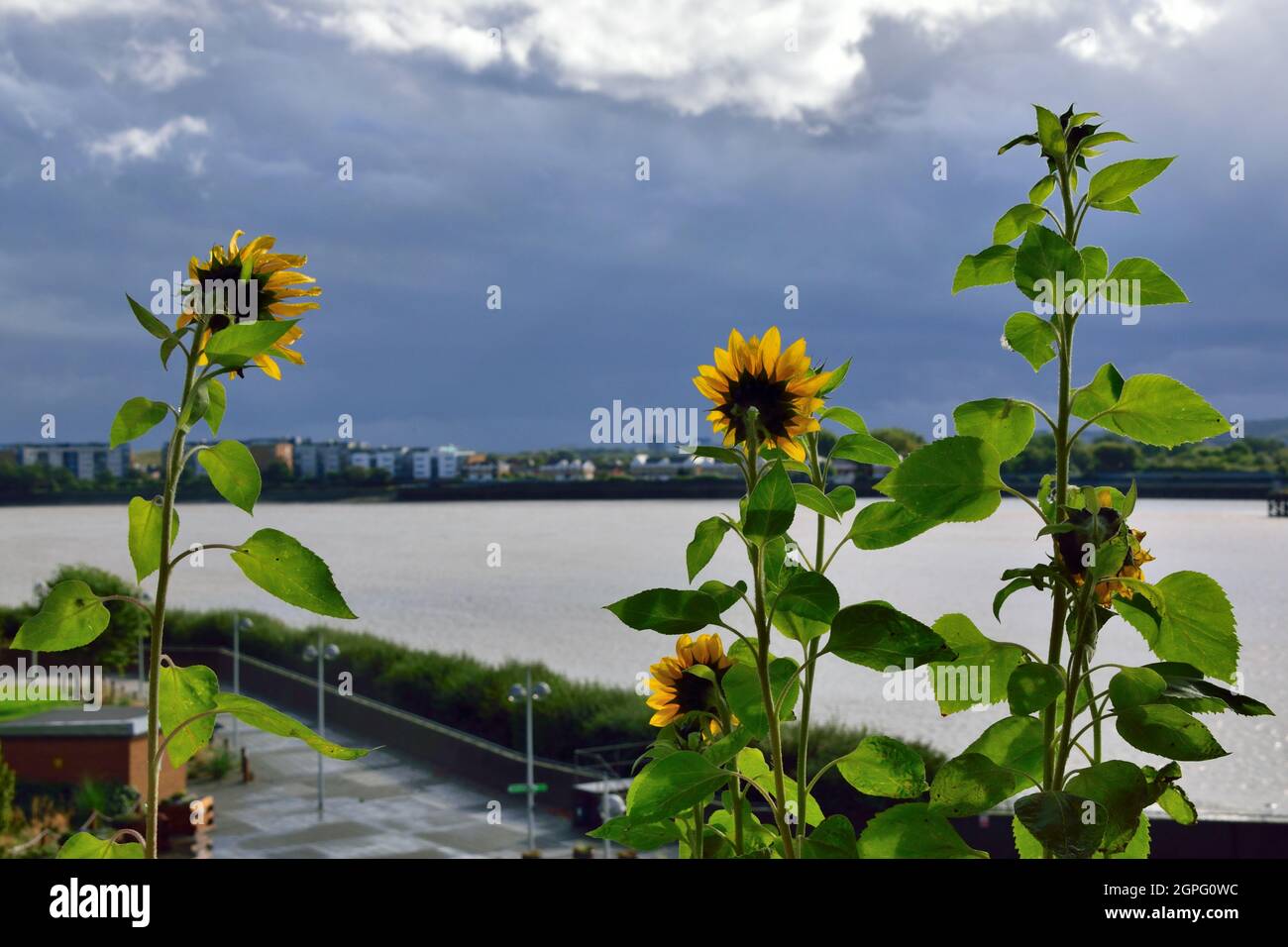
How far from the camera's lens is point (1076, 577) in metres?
0.79

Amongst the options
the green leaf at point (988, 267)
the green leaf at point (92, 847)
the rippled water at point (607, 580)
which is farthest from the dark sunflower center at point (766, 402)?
the rippled water at point (607, 580)

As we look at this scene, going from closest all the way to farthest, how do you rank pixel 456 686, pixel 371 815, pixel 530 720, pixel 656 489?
pixel 656 489 → pixel 530 720 → pixel 371 815 → pixel 456 686

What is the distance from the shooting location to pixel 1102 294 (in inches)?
33.5

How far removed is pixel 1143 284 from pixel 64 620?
76 centimetres

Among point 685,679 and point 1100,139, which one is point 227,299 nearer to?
point 685,679

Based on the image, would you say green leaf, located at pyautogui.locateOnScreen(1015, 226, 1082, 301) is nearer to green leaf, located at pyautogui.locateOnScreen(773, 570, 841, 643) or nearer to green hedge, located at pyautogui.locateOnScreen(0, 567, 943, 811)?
green leaf, located at pyautogui.locateOnScreen(773, 570, 841, 643)

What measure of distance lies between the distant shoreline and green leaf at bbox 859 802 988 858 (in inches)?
8.8

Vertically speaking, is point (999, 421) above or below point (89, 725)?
above

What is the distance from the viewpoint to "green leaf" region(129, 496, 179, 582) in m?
0.76

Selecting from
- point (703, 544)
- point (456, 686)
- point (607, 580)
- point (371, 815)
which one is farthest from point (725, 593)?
point (607, 580)

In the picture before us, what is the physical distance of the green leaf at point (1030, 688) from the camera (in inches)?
30.3
